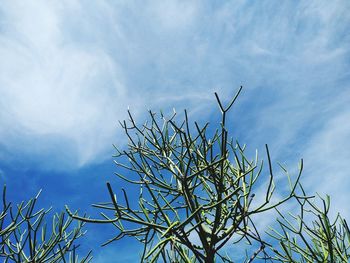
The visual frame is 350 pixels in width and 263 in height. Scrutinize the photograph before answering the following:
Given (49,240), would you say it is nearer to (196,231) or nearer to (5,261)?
(5,261)

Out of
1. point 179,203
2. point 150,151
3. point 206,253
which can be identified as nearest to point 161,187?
point 179,203

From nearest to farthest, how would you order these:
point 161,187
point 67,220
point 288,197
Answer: point 288,197 → point 161,187 → point 67,220

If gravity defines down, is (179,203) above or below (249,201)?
above

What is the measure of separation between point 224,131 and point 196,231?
1039 mm

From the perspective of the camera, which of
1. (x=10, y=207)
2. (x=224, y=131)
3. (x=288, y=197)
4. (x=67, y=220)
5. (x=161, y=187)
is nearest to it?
(x=224, y=131)

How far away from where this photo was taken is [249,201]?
8.18ft

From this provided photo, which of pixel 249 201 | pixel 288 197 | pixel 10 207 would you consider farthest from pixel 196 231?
pixel 10 207

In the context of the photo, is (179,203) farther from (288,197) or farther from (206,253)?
(288,197)

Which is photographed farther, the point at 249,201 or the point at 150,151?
the point at 150,151

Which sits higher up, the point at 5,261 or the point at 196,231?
the point at 5,261

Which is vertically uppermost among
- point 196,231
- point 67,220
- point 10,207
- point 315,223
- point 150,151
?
point 150,151

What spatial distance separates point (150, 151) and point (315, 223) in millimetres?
2244

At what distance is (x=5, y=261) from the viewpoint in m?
3.72

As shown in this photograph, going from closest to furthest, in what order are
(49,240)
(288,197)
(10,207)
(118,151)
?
(288,197) → (10,207) → (49,240) → (118,151)
